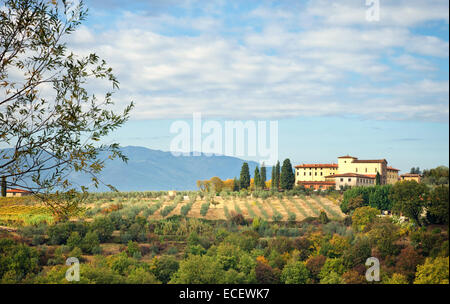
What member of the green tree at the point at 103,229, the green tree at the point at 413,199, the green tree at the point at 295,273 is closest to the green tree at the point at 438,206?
the green tree at the point at 413,199

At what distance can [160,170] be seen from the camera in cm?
14962

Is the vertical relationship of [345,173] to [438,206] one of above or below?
above

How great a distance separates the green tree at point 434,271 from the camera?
17.1 m

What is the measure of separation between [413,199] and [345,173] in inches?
846

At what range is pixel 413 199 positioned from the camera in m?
25.8

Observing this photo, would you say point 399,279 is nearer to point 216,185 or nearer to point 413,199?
point 413,199

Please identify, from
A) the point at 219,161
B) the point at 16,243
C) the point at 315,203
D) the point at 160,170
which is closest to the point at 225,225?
the point at 315,203

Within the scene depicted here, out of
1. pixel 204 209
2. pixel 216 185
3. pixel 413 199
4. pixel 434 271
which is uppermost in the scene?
pixel 216 185

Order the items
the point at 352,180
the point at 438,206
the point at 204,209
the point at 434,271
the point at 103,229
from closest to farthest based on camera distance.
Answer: the point at 434,271 → the point at 438,206 → the point at 103,229 → the point at 204,209 → the point at 352,180

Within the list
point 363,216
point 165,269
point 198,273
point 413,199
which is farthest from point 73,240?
point 363,216

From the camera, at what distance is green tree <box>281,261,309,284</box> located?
829 inches

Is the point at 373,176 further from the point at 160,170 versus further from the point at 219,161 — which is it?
the point at 160,170

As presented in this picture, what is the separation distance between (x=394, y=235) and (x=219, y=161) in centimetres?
11950

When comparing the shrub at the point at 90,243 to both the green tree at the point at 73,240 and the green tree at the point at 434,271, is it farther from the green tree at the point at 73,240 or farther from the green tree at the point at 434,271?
the green tree at the point at 434,271
